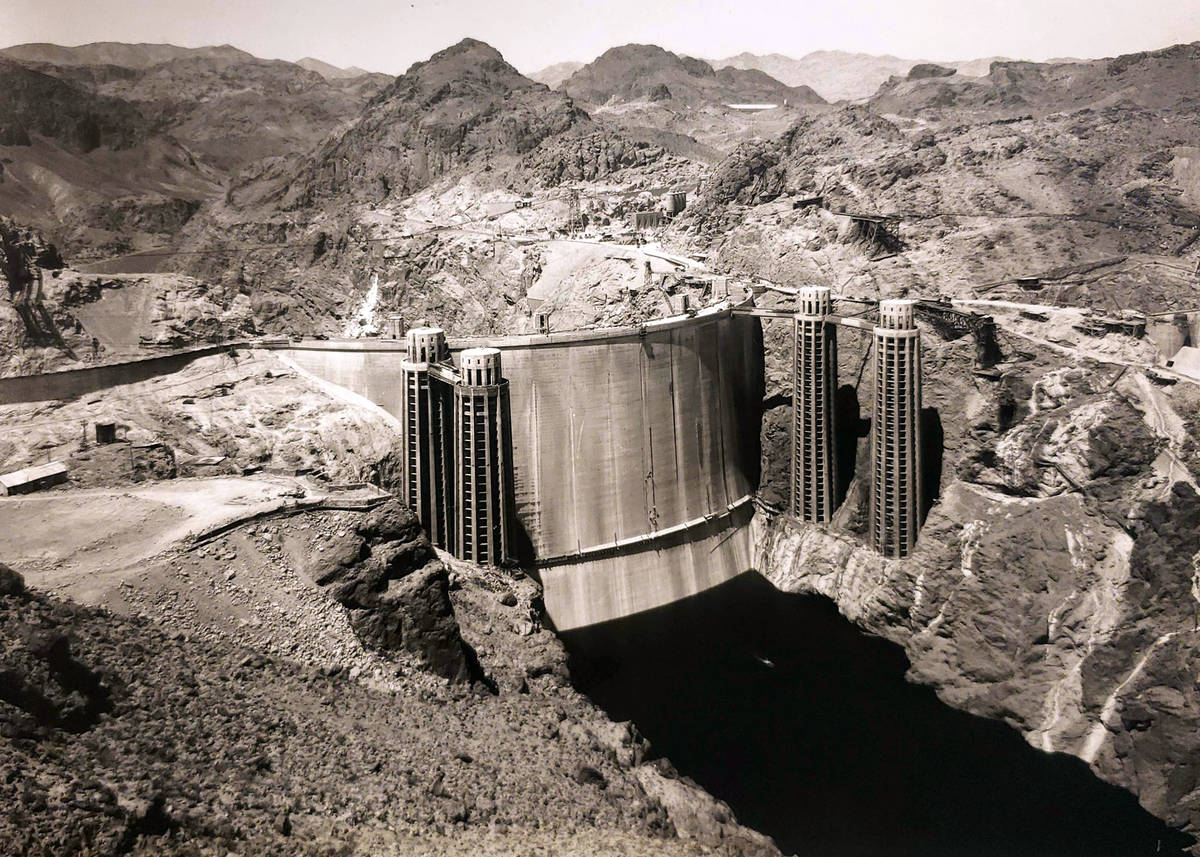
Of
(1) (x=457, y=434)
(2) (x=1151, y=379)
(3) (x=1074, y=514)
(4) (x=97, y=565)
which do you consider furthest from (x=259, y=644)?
(2) (x=1151, y=379)

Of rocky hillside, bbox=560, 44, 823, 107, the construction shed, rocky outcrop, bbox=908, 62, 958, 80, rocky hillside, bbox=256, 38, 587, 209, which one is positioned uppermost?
rocky hillside, bbox=560, 44, 823, 107

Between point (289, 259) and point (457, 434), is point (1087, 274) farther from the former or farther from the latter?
point (289, 259)

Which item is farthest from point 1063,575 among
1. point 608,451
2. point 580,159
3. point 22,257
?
point 580,159

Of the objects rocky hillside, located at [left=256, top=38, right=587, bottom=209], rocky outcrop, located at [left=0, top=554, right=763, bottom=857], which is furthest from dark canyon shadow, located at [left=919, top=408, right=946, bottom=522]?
rocky hillside, located at [left=256, top=38, right=587, bottom=209]

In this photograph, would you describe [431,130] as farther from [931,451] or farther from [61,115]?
[931,451]

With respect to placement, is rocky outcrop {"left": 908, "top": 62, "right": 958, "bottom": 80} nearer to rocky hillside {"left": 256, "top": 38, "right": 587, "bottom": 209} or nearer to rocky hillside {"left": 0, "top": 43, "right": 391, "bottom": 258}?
rocky hillside {"left": 256, "top": 38, "right": 587, "bottom": 209}

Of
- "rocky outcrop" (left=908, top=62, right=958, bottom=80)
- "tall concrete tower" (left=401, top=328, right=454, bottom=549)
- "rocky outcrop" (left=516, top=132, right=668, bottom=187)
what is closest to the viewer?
"tall concrete tower" (left=401, top=328, right=454, bottom=549)
